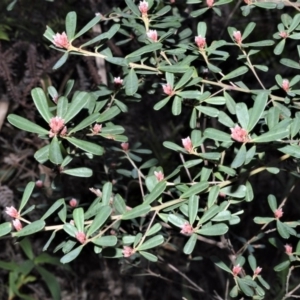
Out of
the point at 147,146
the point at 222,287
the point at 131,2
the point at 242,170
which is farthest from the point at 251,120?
the point at 222,287

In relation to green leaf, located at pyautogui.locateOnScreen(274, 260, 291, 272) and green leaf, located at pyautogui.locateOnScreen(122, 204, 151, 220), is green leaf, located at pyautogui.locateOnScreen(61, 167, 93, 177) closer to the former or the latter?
green leaf, located at pyautogui.locateOnScreen(122, 204, 151, 220)

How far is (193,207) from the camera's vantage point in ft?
2.75

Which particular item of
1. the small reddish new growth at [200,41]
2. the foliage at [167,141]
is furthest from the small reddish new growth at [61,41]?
the small reddish new growth at [200,41]

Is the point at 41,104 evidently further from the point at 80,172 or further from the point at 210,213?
the point at 210,213

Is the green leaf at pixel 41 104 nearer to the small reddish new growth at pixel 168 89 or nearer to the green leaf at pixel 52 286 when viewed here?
the small reddish new growth at pixel 168 89

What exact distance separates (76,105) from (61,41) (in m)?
0.12

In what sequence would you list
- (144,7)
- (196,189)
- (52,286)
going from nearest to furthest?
(196,189), (144,7), (52,286)

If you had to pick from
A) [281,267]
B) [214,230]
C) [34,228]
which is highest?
[34,228]

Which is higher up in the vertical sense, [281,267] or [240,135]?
[240,135]

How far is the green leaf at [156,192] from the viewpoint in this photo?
852 mm

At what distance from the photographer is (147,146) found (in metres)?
1.88

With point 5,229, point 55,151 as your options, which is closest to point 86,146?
point 55,151

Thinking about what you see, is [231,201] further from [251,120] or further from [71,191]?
[71,191]

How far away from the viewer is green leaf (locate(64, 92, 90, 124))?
78 cm
